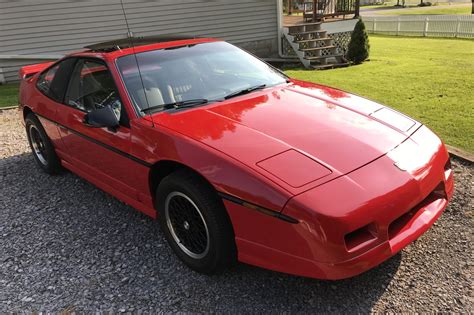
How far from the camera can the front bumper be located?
2.14m

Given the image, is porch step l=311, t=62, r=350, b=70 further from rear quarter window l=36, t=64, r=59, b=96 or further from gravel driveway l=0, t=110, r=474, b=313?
rear quarter window l=36, t=64, r=59, b=96

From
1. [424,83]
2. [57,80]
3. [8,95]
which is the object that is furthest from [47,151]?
[424,83]

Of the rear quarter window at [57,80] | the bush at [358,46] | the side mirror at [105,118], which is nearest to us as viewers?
the side mirror at [105,118]

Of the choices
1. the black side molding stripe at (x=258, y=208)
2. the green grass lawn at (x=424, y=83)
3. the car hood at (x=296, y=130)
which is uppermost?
the car hood at (x=296, y=130)

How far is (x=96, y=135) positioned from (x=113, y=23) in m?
8.28

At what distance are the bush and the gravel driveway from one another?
776cm

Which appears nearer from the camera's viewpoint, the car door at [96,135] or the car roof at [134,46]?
the car door at [96,135]

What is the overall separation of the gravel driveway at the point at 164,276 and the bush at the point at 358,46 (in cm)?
776

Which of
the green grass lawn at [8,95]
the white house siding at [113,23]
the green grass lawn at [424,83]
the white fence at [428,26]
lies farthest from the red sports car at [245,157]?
the white fence at [428,26]

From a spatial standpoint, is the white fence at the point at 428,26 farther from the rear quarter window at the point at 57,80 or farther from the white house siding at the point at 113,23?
the rear quarter window at the point at 57,80

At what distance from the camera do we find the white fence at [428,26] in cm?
1734

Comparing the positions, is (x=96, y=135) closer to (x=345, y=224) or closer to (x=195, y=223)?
(x=195, y=223)

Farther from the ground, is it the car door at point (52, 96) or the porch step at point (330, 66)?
the car door at point (52, 96)

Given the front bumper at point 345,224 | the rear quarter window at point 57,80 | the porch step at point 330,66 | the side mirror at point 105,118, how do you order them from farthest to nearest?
the porch step at point 330,66 → the rear quarter window at point 57,80 → the side mirror at point 105,118 → the front bumper at point 345,224
